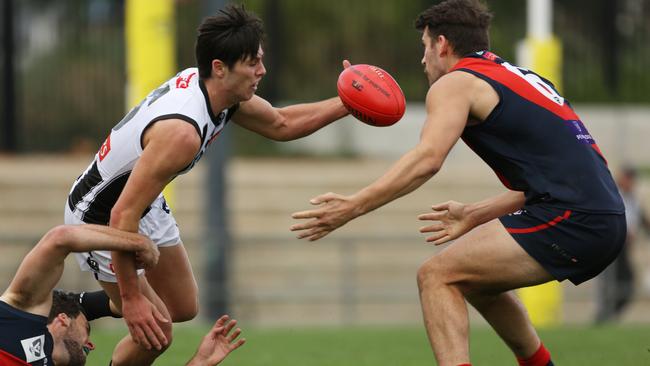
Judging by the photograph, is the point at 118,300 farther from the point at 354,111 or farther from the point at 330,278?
the point at 330,278

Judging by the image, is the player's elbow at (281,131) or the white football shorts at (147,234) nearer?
the white football shorts at (147,234)

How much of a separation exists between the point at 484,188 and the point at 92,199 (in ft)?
33.4

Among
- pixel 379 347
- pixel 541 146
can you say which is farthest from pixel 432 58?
pixel 379 347

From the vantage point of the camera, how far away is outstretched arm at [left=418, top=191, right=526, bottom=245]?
6148 mm

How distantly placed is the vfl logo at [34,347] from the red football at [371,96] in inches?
78.0

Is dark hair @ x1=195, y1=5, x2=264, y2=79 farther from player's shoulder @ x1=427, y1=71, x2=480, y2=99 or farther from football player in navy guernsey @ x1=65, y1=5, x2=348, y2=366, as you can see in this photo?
player's shoulder @ x1=427, y1=71, x2=480, y2=99

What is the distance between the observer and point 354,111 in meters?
6.45

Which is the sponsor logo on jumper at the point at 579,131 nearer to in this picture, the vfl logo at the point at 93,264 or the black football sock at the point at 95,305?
the vfl logo at the point at 93,264

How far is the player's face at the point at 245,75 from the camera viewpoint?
6.16 m

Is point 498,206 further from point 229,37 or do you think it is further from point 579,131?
point 229,37

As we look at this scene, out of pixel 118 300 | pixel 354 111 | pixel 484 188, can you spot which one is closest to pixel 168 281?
pixel 118 300


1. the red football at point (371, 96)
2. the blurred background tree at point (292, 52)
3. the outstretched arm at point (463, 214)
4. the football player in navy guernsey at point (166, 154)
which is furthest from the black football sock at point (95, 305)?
the blurred background tree at point (292, 52)

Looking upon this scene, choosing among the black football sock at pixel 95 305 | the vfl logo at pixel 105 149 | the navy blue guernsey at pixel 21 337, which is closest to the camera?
the navy blue guernsey at pixel 21 337

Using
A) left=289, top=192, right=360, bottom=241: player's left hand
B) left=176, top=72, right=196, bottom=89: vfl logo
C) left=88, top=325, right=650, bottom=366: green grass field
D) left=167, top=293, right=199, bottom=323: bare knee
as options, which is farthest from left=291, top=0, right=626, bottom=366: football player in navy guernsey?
left=88, top=325, right=650, bottom=366: green grass field
